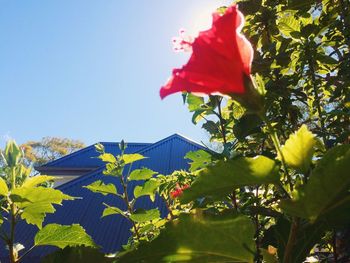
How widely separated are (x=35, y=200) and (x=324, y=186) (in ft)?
2.18

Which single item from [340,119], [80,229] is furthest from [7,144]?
[340,119]

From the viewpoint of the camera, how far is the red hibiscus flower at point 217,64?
59cm

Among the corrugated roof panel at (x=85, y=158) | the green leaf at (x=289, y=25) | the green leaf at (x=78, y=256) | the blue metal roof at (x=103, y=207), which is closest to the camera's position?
the green leaf at (x=78, y=256)

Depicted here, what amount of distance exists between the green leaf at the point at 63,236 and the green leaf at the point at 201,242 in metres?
0.35

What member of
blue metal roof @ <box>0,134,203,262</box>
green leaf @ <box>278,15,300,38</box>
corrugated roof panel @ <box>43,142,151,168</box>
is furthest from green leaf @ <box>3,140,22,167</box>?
corrugated roof panel @ <box>43,142,151,168</box>

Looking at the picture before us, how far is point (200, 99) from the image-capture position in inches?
53.6

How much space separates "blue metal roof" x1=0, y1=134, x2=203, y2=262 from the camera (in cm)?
967

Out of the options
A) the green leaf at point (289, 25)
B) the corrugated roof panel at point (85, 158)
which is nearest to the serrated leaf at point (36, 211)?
the green leaf at point (289, 25)

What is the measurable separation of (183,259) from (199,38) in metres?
0.39

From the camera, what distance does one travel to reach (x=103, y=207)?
474 inches

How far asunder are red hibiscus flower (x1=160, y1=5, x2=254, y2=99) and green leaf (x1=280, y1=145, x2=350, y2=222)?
0.19 m

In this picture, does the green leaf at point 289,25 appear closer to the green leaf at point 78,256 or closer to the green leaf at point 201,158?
the green leaf at point 201,158

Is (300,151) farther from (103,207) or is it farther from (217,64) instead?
(103,207)

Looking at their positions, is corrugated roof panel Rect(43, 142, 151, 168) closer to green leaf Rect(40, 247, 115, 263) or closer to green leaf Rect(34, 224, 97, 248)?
green leaf Rect(34, 224, 97, 248)
